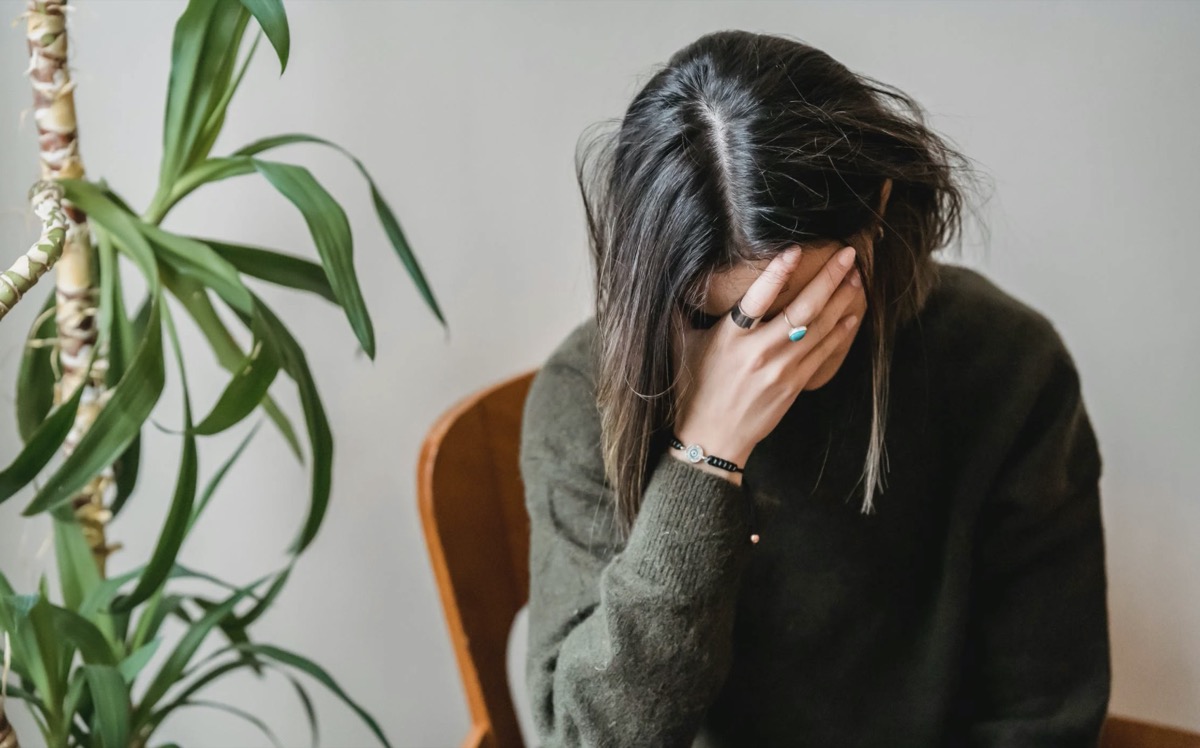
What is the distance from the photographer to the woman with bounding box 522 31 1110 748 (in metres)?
0.61

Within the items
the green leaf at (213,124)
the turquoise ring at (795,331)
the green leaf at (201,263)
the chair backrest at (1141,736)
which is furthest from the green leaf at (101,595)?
the chair backrest at (1141,736)

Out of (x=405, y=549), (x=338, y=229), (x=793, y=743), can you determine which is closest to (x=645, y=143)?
(x=338, y=229)

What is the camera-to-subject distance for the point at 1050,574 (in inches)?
31.4

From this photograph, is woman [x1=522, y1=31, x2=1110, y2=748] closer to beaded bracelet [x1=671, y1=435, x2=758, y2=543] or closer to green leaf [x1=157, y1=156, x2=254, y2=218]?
beaded bracelet [x1=671, y1=435, x2=758, y2=543]

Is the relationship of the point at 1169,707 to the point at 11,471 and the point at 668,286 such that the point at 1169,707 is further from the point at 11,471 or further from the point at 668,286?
the point at 11,471

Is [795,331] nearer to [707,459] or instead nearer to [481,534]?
[707,459]

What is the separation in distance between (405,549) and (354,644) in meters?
0.14

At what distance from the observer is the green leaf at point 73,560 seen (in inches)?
30.0

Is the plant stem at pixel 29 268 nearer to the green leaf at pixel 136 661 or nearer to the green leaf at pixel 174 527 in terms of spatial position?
the green leaf at pixel 174 527

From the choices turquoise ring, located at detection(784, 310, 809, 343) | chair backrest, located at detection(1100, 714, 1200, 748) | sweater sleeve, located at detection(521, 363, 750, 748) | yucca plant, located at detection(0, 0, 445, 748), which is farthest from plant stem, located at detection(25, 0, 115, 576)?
chair backrest, located at detection(1100, 714, 1200, 748)

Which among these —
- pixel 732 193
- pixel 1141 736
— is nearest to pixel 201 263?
pixel 732 193

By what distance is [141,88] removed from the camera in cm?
93

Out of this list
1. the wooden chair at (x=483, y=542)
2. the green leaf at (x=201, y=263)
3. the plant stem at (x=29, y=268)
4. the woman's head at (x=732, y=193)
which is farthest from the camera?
the wooden chair at (x=483, y=542)

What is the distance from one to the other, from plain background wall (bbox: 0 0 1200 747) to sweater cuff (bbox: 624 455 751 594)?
43cm
